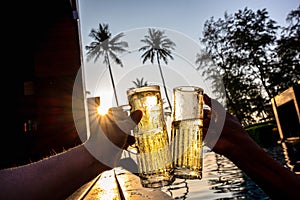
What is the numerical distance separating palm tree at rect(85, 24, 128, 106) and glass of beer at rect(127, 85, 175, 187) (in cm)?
3671

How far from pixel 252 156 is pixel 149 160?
40 cm

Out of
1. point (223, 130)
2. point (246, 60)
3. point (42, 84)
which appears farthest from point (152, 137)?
point (246, 60)

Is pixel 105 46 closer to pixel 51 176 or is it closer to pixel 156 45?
pixel 156 45

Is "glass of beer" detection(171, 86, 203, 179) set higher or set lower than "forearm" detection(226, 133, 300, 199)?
higher

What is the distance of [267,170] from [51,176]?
0.78m

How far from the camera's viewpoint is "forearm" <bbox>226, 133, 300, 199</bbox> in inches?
51.4

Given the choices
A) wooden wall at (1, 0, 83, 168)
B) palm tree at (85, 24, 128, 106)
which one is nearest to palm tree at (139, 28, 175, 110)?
palm tree at (85, 24, 128, 106)

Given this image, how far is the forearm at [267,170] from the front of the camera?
1.31 metres

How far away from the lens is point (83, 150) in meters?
1.09

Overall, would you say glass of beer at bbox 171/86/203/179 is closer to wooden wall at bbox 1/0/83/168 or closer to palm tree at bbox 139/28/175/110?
wooden wall at bbox 1/0/83/168

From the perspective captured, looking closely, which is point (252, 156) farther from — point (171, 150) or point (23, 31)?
point (23, 31)

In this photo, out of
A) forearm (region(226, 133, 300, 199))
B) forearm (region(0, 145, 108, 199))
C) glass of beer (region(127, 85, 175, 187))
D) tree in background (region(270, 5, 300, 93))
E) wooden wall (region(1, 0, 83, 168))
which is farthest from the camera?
tree in background (region(270, 5, 300, 93))

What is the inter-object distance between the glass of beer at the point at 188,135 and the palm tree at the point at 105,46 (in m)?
36.7

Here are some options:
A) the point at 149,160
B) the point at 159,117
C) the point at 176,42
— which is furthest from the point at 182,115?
the point at 176,42
